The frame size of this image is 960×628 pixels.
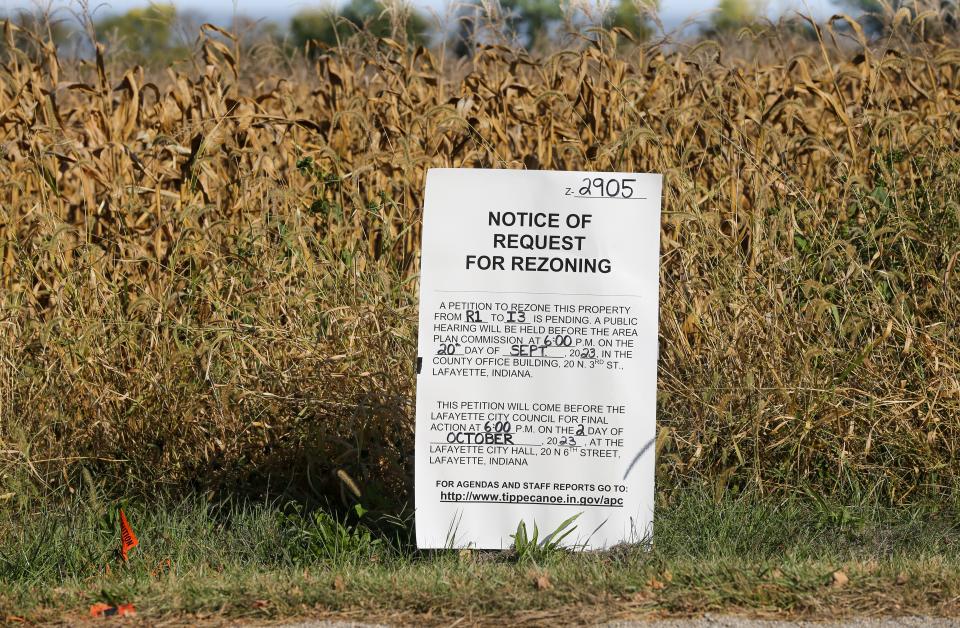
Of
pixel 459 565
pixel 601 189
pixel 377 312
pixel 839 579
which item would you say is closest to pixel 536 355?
pixel 601 189

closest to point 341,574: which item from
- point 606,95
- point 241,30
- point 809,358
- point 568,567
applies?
point 568,567

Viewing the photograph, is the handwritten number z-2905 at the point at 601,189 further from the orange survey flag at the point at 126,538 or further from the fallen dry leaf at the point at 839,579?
the orange survey flag at the point at 126,538

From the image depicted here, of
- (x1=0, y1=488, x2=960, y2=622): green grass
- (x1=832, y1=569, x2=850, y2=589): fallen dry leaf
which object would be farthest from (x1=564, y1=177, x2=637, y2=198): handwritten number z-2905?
(x1=832, y1=569, x2=850, y2=589): fallen dry leaf

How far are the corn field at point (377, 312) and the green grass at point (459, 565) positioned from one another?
205 mm

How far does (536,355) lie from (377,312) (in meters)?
1.00

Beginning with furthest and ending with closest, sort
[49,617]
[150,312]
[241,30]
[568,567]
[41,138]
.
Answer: [241,30]
[41,138]
[150,312]
[568,567]
[49,617]

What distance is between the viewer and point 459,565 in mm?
4078

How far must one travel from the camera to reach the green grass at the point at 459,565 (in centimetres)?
366

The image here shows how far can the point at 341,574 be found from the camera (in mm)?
4000

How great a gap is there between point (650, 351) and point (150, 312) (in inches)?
96.4

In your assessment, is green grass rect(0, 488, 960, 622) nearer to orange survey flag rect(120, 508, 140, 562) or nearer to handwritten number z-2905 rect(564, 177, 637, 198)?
orange survey flag rect(120, 508, 140, 562)

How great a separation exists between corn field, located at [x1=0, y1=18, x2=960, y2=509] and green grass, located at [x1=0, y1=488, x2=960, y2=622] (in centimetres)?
20

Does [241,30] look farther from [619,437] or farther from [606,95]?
[619,437]

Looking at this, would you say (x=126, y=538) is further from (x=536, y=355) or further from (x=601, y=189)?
(x=601, y=189)
